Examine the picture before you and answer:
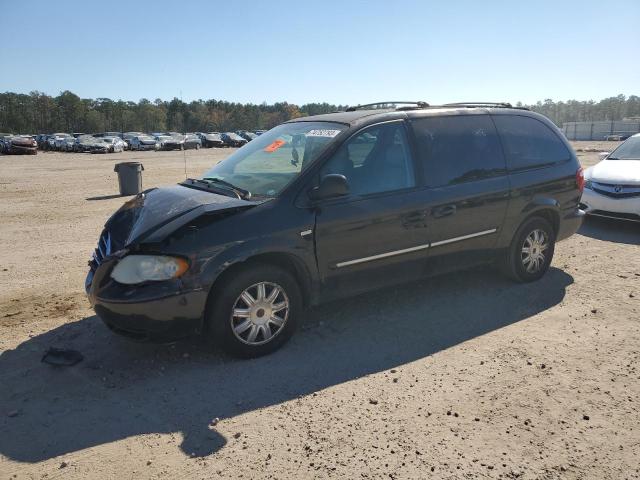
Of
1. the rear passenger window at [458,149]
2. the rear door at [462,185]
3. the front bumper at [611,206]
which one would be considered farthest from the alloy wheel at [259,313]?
the front bumper at [611,206]

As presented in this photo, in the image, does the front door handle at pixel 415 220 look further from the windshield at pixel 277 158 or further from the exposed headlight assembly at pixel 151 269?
the exposed headlight assembly at pixel 151 269

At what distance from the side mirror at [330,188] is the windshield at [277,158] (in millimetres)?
271

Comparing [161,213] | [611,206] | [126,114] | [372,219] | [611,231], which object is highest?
[126,114]

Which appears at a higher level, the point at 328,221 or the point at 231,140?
the point at 231,140

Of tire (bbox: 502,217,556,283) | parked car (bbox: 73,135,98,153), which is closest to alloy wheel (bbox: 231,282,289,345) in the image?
tire (bbox: 502,217,556,283)

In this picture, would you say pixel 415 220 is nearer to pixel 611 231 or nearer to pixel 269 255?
pixel 269 255

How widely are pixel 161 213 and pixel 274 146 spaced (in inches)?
55.6

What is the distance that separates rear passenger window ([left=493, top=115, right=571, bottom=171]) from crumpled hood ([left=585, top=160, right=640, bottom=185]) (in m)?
2.98

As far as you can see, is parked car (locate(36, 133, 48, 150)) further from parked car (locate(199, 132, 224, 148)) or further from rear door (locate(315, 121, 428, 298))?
rear door (locate(315, 121, 428, 298))

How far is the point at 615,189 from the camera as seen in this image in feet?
27.1

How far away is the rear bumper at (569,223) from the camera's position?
5823 mm

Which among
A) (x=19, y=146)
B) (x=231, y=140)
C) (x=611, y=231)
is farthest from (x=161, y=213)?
(x=231, y=140)

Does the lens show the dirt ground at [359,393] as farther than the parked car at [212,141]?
No

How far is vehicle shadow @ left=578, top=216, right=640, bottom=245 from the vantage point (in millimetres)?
7867
